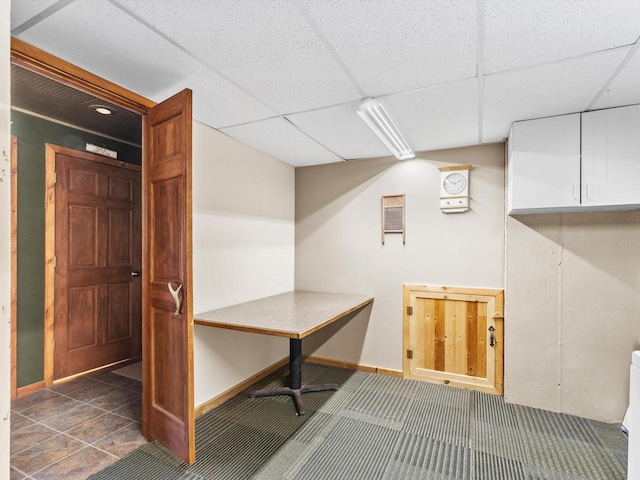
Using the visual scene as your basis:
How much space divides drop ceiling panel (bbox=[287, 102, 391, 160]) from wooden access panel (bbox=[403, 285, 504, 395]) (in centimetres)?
153

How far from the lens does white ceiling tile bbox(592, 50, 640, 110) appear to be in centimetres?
190

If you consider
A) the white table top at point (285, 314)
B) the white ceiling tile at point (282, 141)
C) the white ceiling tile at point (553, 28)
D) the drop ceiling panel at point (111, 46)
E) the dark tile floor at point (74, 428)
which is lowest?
the dark tile floor at point (74, 428)

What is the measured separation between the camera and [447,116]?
2592 millimetres

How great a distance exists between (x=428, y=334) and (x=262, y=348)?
1764mm

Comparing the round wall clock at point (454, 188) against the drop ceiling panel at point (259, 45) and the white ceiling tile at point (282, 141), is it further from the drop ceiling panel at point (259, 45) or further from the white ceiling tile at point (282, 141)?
the drop ceiling panel at point (259, 45)

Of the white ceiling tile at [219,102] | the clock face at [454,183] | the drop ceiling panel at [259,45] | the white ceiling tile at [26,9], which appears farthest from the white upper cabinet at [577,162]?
the white ceiling tile at [26,9]

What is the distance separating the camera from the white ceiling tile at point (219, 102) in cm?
213

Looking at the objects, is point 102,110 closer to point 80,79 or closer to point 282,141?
point 80,79

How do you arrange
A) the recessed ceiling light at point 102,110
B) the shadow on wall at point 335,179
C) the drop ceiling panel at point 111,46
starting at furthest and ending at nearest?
the shadow on wall at point 335,179
the recessed ceiling light at point 102,110
the drop ceiling panel at point 111,46

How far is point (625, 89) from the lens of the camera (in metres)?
2.17

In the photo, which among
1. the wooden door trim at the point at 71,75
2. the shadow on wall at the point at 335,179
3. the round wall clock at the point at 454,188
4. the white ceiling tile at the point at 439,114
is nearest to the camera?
the wooden door trim at the point at 71,75

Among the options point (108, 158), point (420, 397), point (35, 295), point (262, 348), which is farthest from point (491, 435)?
point (108, 158)

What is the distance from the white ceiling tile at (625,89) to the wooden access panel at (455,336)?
173 cm

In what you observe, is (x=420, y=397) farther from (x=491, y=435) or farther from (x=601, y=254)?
(x=601, y=254)
